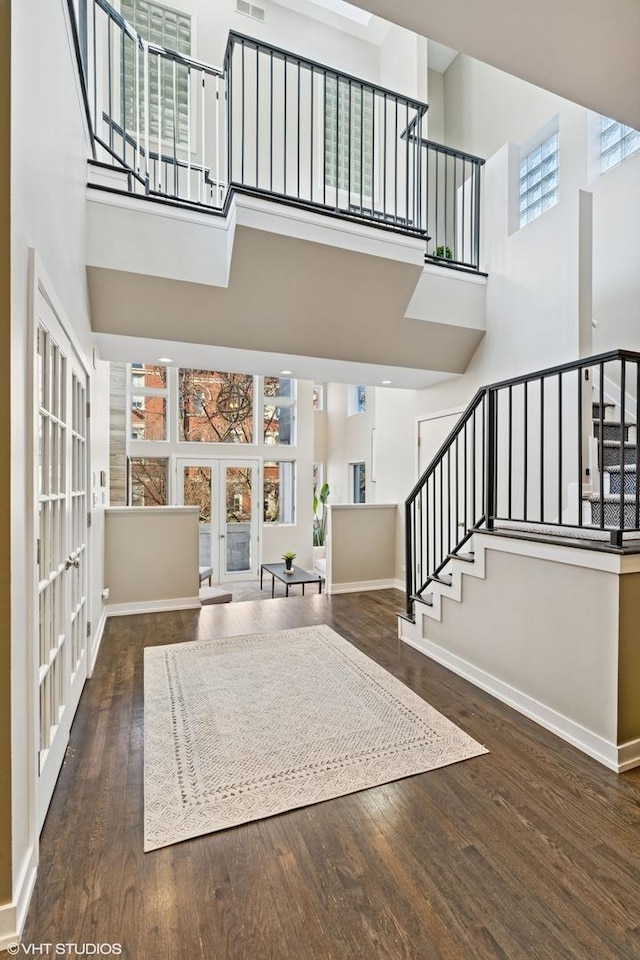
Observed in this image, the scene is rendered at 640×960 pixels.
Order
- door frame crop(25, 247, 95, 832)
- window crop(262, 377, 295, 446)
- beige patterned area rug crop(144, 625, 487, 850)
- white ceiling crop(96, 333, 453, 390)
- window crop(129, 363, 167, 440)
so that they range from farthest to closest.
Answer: window crop(262, 377, 295, 446)
window crop(129, 363, 167, 440)
white ceiling crop(96, 333, 453, 390)
beige patterned area rug crop(144, 625, 487, 850)
door frame crop(25, 247, 95, 832)

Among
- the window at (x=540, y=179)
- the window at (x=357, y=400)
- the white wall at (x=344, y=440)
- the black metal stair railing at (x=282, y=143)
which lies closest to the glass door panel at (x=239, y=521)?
the white wall at (x=344, y=440)

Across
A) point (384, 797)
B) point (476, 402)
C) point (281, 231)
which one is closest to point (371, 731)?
point (384, 797)

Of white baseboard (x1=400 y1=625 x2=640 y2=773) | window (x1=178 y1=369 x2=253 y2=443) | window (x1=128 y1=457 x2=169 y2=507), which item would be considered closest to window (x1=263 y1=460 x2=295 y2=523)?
window (x1=178 y1=369 x2=253 y2=443)

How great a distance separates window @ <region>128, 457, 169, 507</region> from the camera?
8.11m

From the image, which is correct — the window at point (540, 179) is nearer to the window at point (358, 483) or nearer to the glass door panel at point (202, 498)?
the window at point (358, 483)

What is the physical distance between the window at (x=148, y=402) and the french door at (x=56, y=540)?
5.50 meters

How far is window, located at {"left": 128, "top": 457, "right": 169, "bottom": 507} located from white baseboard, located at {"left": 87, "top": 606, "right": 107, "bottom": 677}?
4.01 meters

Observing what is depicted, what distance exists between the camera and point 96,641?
11.8ft

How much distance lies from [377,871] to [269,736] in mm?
939

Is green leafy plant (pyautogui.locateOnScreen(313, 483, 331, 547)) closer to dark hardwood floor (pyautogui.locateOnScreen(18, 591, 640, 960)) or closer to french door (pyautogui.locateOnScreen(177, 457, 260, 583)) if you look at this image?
french door (pyautogui.locateOnScreen(177, 457, 260, 583))

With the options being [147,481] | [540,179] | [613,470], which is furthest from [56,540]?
[147,481]

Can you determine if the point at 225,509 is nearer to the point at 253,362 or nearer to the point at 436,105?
the point at 253,362

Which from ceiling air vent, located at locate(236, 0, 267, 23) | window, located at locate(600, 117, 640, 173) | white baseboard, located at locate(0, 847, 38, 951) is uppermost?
ceiling air vent, located at locate(236, 0, 267, 23)

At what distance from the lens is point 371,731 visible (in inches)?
95.3
